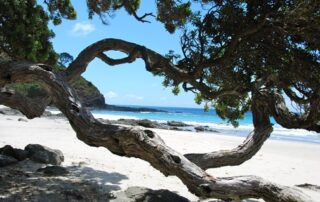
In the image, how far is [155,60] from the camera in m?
7.35

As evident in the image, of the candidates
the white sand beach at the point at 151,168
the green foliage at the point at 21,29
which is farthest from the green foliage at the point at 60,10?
the white sand beach at the point at 151,168

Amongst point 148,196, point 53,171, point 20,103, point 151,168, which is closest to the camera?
point 20,103

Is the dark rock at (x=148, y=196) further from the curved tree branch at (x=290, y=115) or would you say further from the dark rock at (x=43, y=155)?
the dark rock at (x=43, y=155)

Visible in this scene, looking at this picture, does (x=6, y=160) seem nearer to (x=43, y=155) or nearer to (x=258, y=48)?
(x=43, y=155)

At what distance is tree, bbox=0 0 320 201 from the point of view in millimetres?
4785

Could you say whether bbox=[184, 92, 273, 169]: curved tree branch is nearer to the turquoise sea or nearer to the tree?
the tree

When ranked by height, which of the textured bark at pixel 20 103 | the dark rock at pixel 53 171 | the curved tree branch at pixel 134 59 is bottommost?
the dark rock at pixel 53 171

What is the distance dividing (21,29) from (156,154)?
5.84 m

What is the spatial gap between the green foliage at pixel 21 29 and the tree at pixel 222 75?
2.43 meters

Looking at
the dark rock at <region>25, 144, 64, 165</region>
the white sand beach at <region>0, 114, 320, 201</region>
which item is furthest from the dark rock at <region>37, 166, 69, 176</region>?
the dark rock at <region>25, 144, 64, 165</region>

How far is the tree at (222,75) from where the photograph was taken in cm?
479

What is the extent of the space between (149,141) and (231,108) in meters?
4.80

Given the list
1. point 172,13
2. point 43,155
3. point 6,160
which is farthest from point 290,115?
point 6,160

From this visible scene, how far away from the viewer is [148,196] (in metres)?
7.07
